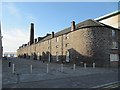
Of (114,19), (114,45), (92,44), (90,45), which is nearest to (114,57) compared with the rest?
(114,45)

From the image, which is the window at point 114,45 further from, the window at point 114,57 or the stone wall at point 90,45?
the window at point 114,57

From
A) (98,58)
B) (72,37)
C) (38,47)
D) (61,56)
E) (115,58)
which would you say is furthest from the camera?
(38,47)

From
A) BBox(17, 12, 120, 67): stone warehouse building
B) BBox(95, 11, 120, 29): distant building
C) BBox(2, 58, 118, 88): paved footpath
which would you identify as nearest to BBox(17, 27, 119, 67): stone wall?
BBox(17, 12, 120, 67): stone warehouse building

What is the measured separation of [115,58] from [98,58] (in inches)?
167

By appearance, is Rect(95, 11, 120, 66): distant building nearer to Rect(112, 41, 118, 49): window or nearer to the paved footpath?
Rect(112, 41, 118, 49): window

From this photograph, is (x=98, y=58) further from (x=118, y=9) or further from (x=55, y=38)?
(x=118, y=9)

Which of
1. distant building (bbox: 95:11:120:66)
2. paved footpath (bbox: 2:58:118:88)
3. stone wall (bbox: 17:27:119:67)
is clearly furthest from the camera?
distant building (bbox: 95:11:120:66)

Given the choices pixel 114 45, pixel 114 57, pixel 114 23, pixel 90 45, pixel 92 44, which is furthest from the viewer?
pixel 114 23

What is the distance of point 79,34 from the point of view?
37.6 meters

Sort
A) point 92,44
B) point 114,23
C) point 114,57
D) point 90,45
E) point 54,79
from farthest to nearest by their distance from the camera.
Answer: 1. point 114,23
2. point 114,57
3. point 90,45
4. point 92,44
5. point 54,79

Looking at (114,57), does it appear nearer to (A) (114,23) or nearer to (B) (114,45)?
(B) (114,45)

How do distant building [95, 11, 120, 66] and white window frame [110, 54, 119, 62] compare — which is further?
distant building [95, 11, 120, 66]

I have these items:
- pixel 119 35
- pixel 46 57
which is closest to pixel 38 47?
pixel 46 57

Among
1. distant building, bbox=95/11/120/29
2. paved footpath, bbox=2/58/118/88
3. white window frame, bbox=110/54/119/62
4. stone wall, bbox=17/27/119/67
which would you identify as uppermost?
distant building, bbox=95/11/120/29
